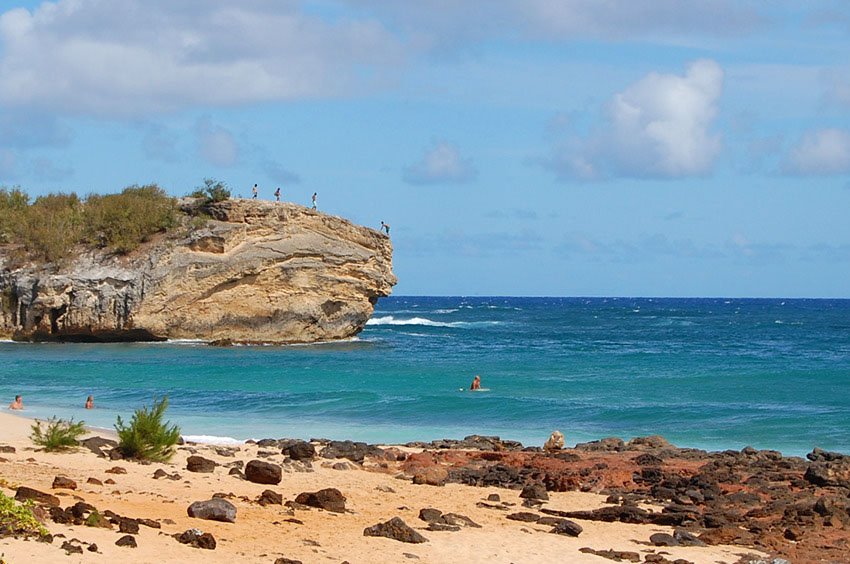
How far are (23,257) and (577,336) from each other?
3468 cm

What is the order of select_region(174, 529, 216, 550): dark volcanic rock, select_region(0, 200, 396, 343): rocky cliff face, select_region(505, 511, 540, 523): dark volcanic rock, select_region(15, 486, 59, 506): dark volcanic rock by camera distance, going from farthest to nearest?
select_region(0, 200, 396, 343): rocky cliff face < select_region(505, 511, 540, 523): dark volcanic rock < select_region(15, 486, 59, 506): dark volcanic rock < select_region(174, 529, 216, 550): dark volcanic rock

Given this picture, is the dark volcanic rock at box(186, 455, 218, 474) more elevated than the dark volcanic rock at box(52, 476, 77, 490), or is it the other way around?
the dark volcanic rock at box(52, 476, 77, 490)

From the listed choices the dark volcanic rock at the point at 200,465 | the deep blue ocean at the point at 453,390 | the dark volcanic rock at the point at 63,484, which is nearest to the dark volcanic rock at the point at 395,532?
the dark volcanic rock at the point at 63,484

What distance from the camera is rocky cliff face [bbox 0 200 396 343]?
47.2 m

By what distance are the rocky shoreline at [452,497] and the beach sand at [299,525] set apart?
0.13 feet

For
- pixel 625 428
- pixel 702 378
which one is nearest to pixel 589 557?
pixel 625 428

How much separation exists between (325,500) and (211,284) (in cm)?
3578

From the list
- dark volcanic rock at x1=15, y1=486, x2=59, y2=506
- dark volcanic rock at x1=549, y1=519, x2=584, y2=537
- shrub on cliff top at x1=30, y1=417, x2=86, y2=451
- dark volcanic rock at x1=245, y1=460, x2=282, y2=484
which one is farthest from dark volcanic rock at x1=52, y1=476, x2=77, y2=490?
dark volcanic rock at x1=549, y1=519, x2=584, y2=537

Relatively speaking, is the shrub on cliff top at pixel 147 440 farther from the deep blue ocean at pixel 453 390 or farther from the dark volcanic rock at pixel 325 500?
the deep blue ocean at pixel 453 390

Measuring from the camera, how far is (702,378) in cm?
3741

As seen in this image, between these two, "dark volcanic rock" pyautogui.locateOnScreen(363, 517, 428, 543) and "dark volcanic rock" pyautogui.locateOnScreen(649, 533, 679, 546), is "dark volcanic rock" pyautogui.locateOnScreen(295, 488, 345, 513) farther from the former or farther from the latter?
"dark volcanic rock" pyautogui.locateOnScreen(649, 533, 679, 546)

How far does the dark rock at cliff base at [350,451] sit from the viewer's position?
60.0ft

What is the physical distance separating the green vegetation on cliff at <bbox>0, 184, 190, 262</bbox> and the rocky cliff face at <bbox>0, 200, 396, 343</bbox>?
772 mm

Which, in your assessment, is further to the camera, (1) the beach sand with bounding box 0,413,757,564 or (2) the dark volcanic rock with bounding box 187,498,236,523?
(2) the dark volcanic rock with bounding box 187,498,236,523
